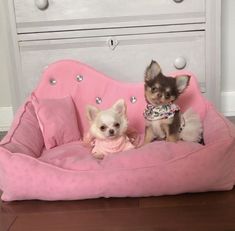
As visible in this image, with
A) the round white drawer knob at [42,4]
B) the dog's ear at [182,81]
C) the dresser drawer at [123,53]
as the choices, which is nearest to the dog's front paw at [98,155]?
the dog's ear at [182,81]

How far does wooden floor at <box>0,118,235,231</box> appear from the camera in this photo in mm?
1005

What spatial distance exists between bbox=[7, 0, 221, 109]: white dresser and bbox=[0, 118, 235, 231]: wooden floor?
780mm

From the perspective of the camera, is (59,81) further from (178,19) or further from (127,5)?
(178,19)

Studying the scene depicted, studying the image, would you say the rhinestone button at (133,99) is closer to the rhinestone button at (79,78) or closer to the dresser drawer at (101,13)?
the rhinestone button at (79,78)

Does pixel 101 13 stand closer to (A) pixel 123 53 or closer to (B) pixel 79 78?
(A) pixel 123 53

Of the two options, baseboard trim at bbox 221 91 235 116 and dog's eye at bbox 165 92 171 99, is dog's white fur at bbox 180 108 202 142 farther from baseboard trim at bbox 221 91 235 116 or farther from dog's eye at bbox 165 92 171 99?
baseboard trim at bbox 221 91 235 116

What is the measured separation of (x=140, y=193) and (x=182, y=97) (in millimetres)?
552

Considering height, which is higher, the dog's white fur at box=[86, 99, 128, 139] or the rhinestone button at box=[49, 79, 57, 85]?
the rhinestone button at box=[49, 79, 57, 85]

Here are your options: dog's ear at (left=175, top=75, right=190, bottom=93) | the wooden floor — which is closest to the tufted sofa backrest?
dog's ear at (left=175, top=75, right=190, bottom=93)

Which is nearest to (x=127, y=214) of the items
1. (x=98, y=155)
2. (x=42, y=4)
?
(x=98, y=155)

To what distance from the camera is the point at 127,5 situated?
1717 millimetres

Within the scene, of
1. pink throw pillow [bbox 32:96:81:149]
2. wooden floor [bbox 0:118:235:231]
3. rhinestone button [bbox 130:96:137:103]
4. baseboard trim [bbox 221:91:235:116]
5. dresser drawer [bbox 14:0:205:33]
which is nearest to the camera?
wooden floor [bbox 0:118:235:231]

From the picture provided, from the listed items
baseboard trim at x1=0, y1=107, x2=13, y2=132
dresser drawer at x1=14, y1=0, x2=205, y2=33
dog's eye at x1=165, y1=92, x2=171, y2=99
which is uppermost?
dresser drawer at x1=14, y1=0, x2=205, y2=33

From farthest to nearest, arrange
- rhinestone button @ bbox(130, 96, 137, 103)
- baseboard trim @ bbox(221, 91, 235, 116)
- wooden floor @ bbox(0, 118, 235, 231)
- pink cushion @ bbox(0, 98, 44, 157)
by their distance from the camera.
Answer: baseboard trim @ bbox(221, 91, 235, 116) → rhinestone button @ bbox(130, 96, 137, 103) → pink cushion @ bbox(0, 98, 44, 157) → wooden floor @ bbox(0, 118, 235, 231)
